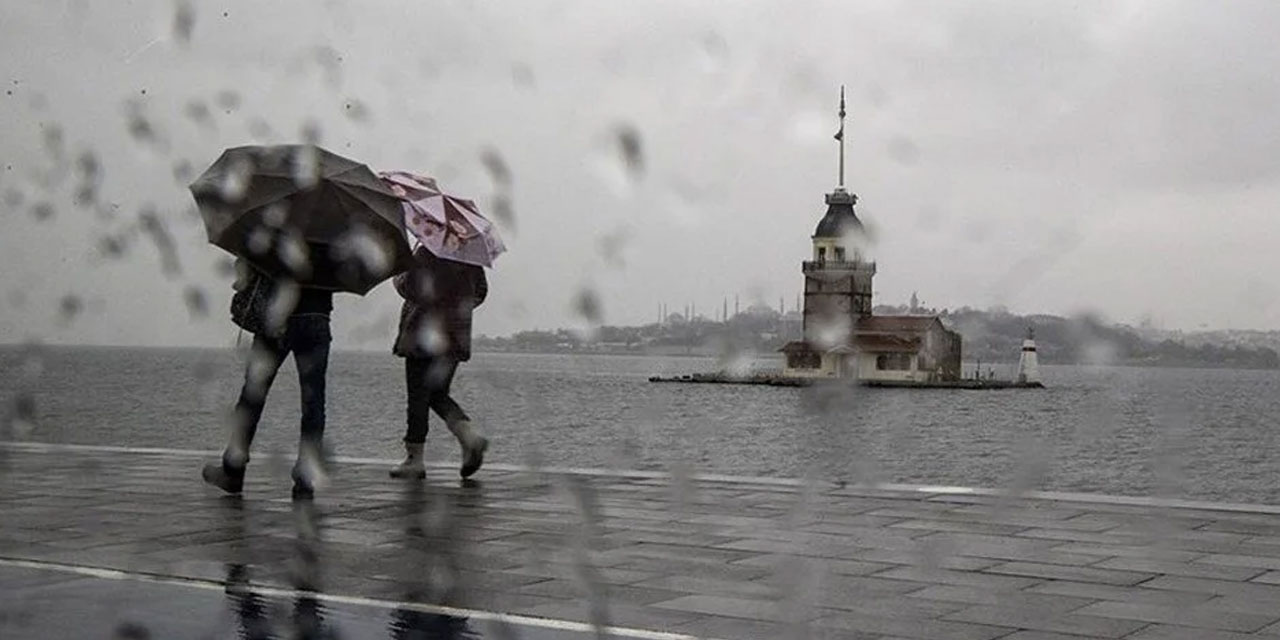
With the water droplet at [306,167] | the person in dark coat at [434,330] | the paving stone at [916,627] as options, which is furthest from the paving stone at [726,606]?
the person in dark coat at [434,330]

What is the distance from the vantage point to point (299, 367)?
36.7 ft

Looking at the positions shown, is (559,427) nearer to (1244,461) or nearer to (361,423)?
(361,423)

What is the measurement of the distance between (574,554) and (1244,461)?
53.2 meters

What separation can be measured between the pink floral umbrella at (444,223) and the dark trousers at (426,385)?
830 millimetres

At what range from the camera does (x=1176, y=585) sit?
772 cm

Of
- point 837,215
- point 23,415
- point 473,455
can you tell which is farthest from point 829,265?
point 473,455

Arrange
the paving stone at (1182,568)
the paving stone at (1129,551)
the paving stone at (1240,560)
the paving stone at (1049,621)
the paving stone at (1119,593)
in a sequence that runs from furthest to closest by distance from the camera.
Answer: the paving stone at (1129,551) → the paving stone at (1240,560) → the paving stone at (1182,568) → the paving stone at (1119,593) → the paving stone at (1049,621)

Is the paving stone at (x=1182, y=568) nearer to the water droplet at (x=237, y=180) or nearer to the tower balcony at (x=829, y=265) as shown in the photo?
the water droplet at (x=237, y=180)

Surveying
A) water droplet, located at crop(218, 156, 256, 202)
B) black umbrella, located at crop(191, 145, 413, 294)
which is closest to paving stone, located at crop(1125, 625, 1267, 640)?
black umbrella, located at crop(191, 145, 413, 294)

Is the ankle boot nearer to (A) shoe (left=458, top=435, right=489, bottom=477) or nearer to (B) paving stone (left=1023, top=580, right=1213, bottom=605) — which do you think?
(A) shoe (left=458, top=435, right=489, bottom=477)

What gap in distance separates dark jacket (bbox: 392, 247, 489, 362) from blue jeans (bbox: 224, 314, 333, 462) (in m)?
1.35

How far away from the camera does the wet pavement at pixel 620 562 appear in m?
6.59

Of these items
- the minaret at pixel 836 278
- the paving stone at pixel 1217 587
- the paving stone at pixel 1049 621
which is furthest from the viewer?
the minaret at pixel 836 278

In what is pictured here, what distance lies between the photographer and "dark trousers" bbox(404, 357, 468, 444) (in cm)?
1270
